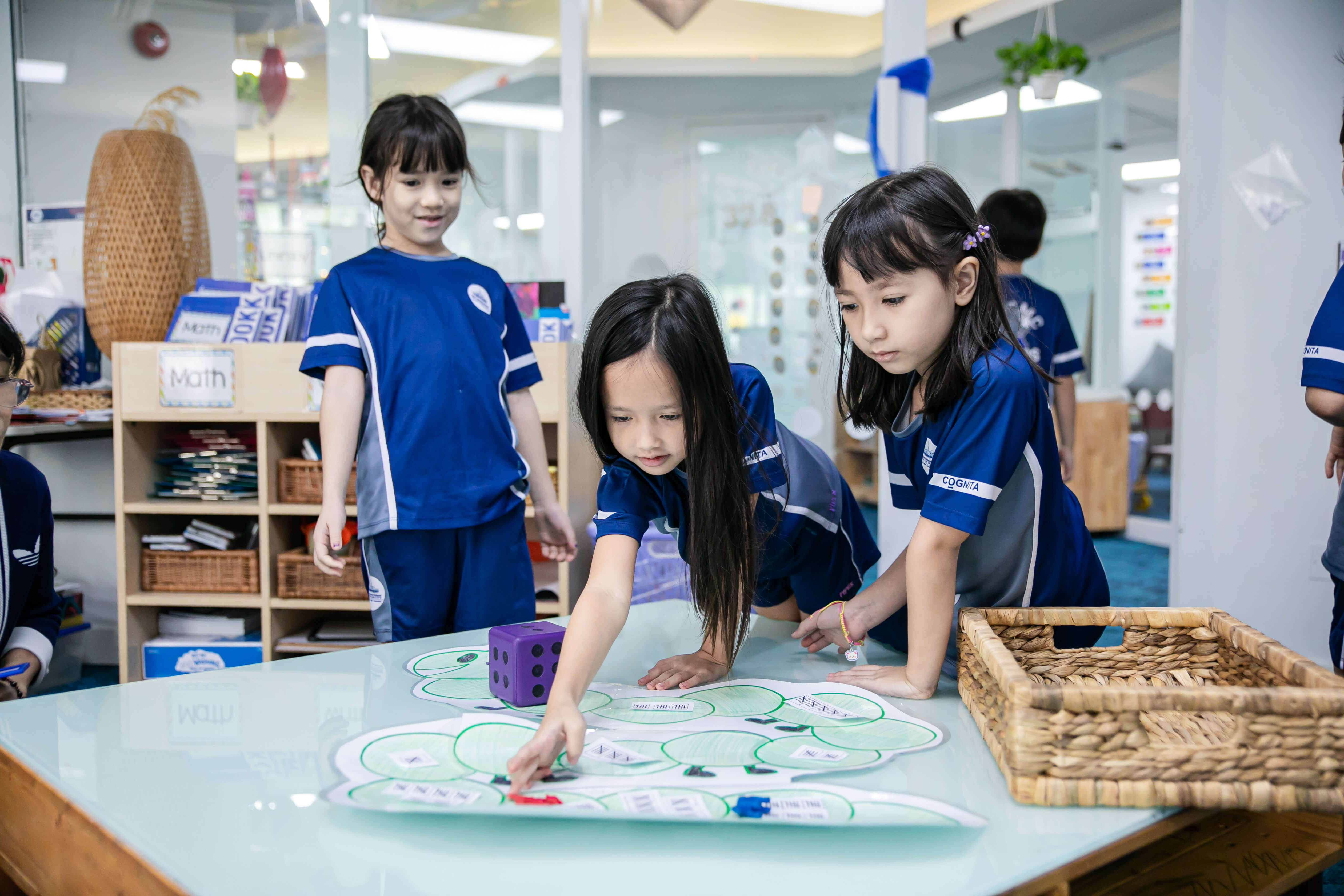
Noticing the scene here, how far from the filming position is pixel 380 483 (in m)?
1.53

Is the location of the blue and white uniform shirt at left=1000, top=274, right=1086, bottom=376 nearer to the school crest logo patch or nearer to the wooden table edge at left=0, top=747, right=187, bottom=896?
the school crest logo patch

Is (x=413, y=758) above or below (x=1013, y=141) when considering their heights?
below

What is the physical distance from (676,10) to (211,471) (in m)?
3.02

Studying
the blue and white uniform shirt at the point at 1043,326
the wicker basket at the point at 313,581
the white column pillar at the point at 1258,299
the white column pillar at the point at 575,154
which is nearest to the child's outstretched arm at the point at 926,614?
the wicker basket at the point at 313,581

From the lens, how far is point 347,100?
10.8 feet

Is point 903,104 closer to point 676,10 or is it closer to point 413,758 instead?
point 676,10

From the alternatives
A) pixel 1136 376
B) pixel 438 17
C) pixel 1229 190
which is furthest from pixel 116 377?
pixel 1136 376

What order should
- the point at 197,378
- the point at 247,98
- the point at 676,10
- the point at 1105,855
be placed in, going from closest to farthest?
the point at 1105,855 < the point at 197,378 < the point at 247,98 < the point at 676,10

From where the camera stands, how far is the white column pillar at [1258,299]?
249 centimetres

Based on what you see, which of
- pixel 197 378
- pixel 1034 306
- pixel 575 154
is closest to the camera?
pixel 197 378

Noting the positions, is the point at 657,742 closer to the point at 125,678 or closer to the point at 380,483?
the point at 380,483

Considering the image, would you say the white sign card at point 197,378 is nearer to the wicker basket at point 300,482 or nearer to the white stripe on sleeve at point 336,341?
the wicker basket at point 300,482

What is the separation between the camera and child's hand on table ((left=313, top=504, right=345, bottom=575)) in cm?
146

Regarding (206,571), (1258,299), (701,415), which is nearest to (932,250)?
(701,415)
